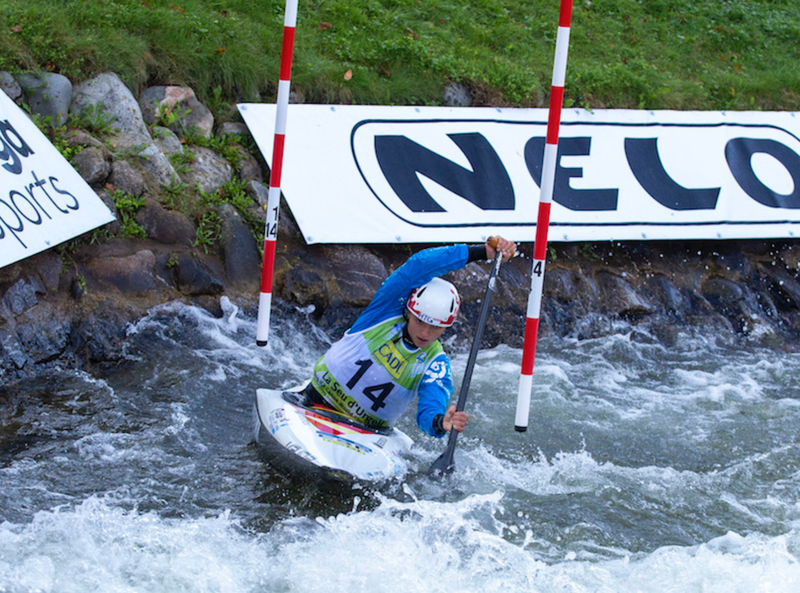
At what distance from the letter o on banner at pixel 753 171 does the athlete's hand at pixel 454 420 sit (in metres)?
5.62

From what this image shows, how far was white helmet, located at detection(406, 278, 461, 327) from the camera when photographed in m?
4.75

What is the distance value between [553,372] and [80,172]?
3833mm

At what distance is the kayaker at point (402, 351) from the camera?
4.80 meters

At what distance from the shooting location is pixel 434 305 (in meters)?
4.74

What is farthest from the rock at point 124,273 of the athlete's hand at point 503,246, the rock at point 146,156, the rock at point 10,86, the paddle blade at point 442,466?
the athlete's hand at point 503,246

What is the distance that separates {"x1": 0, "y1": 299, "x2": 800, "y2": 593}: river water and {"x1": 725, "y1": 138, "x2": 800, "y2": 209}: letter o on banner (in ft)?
8.48

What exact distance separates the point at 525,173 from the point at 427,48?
1798 millimetres

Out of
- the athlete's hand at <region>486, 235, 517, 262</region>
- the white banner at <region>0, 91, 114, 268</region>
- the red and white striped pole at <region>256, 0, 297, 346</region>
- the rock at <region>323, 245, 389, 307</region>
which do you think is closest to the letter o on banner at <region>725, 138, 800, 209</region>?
the rock at <region>323, 245, 389, 307</region>

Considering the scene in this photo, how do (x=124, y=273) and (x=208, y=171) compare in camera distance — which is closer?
(x=124, y=273)

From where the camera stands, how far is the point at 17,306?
19.9 feet

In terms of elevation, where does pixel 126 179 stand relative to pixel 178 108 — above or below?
below

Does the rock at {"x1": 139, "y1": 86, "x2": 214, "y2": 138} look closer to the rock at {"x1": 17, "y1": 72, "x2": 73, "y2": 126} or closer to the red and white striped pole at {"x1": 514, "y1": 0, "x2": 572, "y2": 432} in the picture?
the rock at {"x1": 17, "y1": 72, "x2": 73, "y2": 126}

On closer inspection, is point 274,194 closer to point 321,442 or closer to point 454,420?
point 321,442

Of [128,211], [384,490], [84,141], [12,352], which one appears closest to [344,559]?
[384,490]
